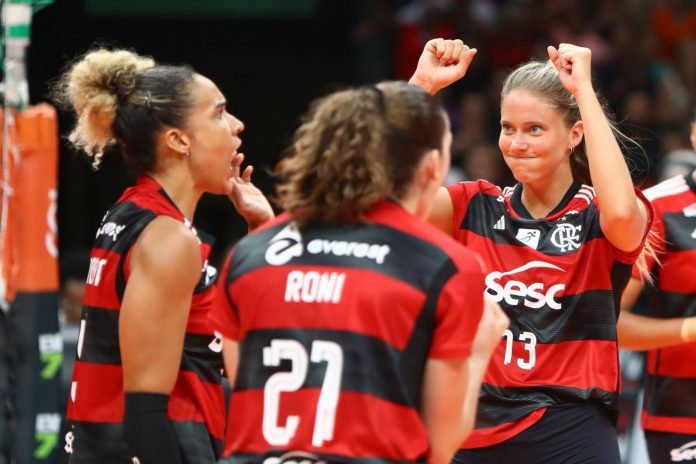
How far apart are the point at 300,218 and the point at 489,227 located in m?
1.28

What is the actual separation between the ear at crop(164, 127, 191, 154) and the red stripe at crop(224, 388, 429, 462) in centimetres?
114

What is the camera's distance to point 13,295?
4.48m

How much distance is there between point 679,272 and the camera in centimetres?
429

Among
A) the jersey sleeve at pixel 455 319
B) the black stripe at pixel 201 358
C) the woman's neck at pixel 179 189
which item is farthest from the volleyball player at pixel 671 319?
the jersey sleeve at pixel 455 319

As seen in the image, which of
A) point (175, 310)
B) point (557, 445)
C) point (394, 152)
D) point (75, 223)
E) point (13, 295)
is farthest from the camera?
point (75, 223)

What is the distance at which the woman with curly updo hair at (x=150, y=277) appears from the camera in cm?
315

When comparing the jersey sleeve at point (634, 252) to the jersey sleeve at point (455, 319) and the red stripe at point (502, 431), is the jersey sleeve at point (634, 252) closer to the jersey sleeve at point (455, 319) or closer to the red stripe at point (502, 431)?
the red stripe at point (502, 431)

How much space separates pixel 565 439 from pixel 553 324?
36 cm

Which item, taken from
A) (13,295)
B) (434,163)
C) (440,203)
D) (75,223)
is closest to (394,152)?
(434,163)

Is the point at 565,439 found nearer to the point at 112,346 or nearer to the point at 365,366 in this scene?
the point at 365,366

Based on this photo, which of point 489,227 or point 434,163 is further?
point 489,227

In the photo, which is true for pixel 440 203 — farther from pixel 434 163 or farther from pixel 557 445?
pixel 434 163

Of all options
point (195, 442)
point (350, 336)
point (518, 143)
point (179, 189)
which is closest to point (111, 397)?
point (195, 442)

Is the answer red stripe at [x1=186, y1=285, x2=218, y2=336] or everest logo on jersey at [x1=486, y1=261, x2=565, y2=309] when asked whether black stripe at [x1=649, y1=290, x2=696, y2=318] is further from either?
red stripe at [x1=186, y1=285, x2=218, y2=336]
